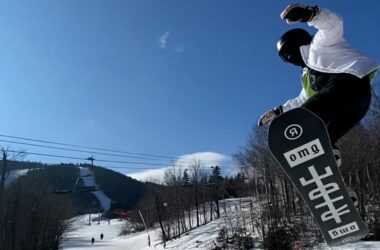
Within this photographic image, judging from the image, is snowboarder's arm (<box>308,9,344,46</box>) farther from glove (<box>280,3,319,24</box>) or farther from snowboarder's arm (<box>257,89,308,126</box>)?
snowboarder's arm (<box>257,89,308,126</box>)

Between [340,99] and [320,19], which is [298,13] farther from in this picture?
[340,99]

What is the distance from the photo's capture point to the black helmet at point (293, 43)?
2334 mm

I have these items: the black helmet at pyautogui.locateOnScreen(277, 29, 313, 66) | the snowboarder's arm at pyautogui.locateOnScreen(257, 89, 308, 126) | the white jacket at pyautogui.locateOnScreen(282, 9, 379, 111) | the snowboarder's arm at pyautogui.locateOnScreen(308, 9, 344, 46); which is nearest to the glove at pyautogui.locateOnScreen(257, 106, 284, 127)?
the snowboarder's arm at pyautogui.locateOnScreen(257, 89, 308, 126)

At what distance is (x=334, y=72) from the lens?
206 cm

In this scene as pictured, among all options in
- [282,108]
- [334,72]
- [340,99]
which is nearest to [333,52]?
[334,72]

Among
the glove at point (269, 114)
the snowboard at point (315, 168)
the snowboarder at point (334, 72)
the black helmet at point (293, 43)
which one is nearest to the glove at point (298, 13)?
the snowboarder at point (334, 72)

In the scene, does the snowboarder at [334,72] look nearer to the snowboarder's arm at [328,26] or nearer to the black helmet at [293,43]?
the snowboarder's arm at [328,26]

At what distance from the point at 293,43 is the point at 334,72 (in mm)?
385

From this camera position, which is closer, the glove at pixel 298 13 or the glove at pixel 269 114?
the glove at pixel 298 13

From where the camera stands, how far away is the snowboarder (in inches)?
78.9

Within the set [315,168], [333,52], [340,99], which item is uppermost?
[333,52]

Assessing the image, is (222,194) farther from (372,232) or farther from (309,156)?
(309,156)

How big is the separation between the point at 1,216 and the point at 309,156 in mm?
29804

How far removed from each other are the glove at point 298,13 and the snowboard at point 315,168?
1.56ft
